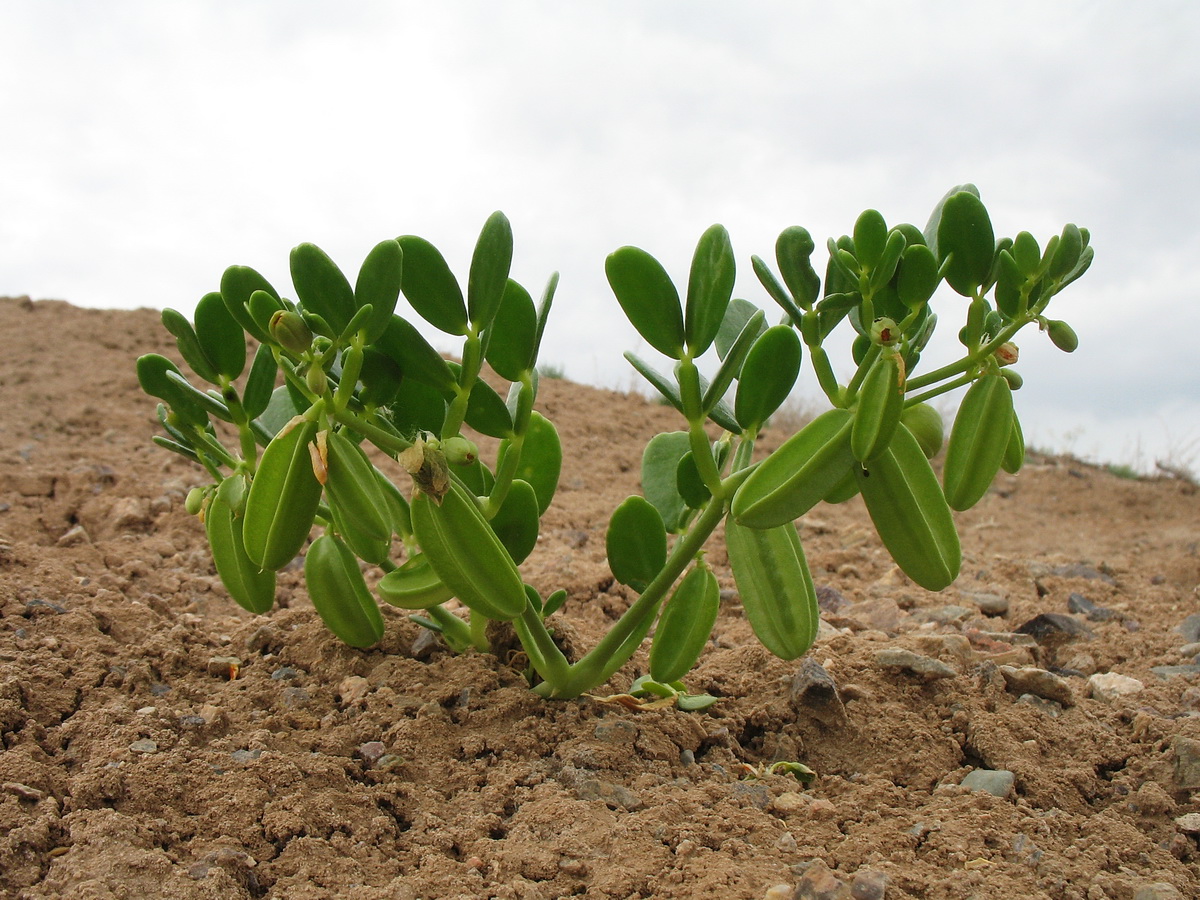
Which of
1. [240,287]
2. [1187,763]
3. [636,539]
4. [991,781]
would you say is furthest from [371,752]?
[1187,763]

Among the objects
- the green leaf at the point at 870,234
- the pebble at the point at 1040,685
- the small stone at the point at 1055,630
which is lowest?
the pebble at the point at 1040,685

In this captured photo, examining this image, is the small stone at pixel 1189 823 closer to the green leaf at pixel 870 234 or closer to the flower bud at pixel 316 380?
the green leaf at pixel 870 234

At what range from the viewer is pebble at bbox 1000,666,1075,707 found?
1.78 metres

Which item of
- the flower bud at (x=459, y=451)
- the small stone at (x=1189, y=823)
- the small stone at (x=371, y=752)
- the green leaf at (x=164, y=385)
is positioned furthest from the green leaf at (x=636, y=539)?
the small stone at (x=1189, y=823)

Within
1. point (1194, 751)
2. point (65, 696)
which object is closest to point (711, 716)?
point (1194, 751)

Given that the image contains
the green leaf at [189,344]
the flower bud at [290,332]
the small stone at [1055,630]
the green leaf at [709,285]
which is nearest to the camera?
the flower bud at [290,332]

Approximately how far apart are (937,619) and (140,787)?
1.74 metres

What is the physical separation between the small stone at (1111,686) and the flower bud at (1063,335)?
857 millimetres

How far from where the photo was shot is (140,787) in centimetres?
138

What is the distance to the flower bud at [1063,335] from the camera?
53.7 inches

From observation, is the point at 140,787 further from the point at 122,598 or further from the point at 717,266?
the point at 717,266

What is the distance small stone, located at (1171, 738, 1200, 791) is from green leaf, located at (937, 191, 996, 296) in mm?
851

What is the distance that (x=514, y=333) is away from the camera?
1459 mm

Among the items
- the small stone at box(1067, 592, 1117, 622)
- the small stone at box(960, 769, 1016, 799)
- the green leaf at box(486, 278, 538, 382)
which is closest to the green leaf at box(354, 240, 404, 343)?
the green leaf at box(486, 278, 538, 382)
